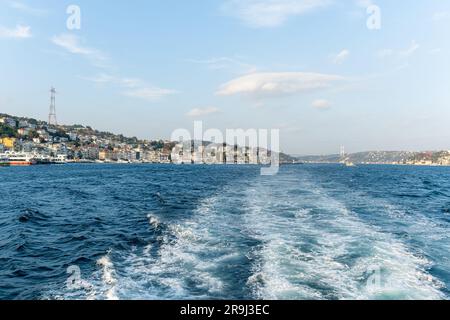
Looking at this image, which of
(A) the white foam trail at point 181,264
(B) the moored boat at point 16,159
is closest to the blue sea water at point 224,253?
(A) the white foam trail at point 181,264

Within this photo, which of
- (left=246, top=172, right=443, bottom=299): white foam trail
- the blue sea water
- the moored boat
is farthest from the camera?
the moored boat

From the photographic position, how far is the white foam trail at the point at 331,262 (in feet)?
39.8

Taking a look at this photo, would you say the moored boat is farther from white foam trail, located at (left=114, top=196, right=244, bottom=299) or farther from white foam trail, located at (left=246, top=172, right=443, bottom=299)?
white foam trail, located at (left=246, top=172, right=443, bottom=299)

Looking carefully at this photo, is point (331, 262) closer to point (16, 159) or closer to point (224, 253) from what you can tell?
point (224, 253)

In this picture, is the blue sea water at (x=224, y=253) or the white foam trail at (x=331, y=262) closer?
the white foam trail at (x=331, y=262)

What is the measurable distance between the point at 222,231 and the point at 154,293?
32.4ft

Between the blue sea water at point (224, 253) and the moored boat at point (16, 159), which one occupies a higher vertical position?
the moored boat at point (16, 159)

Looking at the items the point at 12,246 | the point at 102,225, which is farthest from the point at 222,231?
the point at 12,246

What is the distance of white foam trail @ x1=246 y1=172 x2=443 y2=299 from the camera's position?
12125mm

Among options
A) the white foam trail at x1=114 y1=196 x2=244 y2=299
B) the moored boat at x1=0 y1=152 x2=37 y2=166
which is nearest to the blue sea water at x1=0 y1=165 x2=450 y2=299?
the white foam trail at x1=114 y1=196 x2=244 y2=299

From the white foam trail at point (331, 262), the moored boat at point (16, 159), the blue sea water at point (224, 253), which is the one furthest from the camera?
the moored boat at point (16, 159)

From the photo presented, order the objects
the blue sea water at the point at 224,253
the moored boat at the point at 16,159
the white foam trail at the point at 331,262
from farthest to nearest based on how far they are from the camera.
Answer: the moored boat at the point at 16,159 < the blue sea water at the point at 224,253 < the white foam trail at the point at 331,262

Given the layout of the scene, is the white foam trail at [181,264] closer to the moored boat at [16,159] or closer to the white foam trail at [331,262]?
the white foam trail at [331,262]
